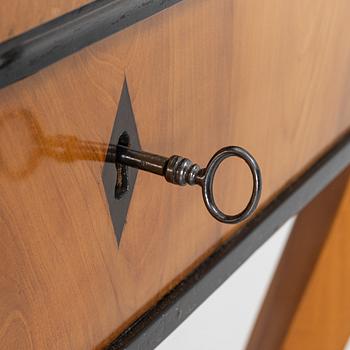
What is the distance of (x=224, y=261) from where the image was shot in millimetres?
465

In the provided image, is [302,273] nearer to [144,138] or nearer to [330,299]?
[330,299]

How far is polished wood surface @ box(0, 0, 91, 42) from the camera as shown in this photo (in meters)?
0.25

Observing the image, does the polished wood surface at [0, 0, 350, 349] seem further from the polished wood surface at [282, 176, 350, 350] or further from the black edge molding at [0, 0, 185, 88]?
the polished wood surface at [282, 176, 350, 350]

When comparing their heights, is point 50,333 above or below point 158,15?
below

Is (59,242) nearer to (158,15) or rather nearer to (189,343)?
(158,15)

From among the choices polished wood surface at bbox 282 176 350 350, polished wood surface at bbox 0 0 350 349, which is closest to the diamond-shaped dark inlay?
polished wood surface at bbox 0 0 350 349

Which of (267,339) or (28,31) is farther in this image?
(267,339)

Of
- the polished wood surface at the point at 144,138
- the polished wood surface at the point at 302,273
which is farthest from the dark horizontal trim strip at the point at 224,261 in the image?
the polished wood surface at the point at 302,273

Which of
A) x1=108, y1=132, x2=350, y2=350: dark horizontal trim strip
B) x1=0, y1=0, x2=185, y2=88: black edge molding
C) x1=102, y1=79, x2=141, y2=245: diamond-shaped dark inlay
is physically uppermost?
x1=0, y1=0, x2=185, y2=88: black edge molding

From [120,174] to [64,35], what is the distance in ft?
0.32

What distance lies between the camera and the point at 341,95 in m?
0.57

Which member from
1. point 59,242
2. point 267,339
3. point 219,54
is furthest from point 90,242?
point 267,339

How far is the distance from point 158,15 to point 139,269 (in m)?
0.14

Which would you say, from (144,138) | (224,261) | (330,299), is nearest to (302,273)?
(330,299)
